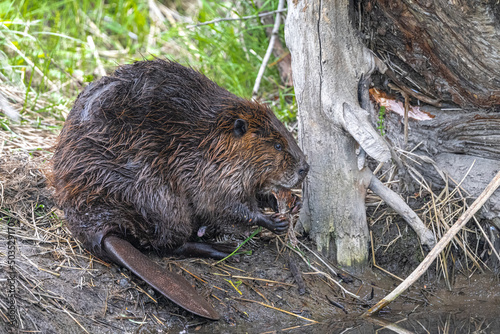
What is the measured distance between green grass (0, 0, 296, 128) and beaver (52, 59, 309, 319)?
44.1 inches

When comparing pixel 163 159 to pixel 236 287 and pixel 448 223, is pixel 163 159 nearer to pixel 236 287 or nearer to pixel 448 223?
pixel 236 287

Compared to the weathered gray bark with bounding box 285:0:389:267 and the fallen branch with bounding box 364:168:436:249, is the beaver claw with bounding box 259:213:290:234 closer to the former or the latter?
the weathered gray bark with bounding box 285:0:389:267

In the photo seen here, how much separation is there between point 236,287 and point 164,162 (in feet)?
2.14

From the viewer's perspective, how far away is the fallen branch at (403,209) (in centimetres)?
285

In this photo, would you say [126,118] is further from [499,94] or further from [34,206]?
[499,94]

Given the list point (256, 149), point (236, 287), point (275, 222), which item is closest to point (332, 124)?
point (256, 149)

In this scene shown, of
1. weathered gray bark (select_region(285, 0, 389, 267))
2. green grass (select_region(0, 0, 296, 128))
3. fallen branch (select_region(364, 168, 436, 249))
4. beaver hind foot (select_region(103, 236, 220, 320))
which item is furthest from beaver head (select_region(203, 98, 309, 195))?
green grass (select_region(0, 0, 296, 128))

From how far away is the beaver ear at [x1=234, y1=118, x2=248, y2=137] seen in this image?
2.71 meters

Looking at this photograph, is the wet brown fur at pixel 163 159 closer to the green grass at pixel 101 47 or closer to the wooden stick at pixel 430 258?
the wooden stick at pixel 430 258

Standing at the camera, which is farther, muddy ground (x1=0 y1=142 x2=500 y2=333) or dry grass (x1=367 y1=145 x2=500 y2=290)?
dry grass (x1=367 y1=145 x2=500 y2=290)

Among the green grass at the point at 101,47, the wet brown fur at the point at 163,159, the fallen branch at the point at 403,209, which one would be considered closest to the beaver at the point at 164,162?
the wet brown fur at the point at 163,159

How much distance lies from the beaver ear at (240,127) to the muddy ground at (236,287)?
61 cm

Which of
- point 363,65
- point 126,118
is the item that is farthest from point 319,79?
point 126,118

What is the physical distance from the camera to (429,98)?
3053mm
